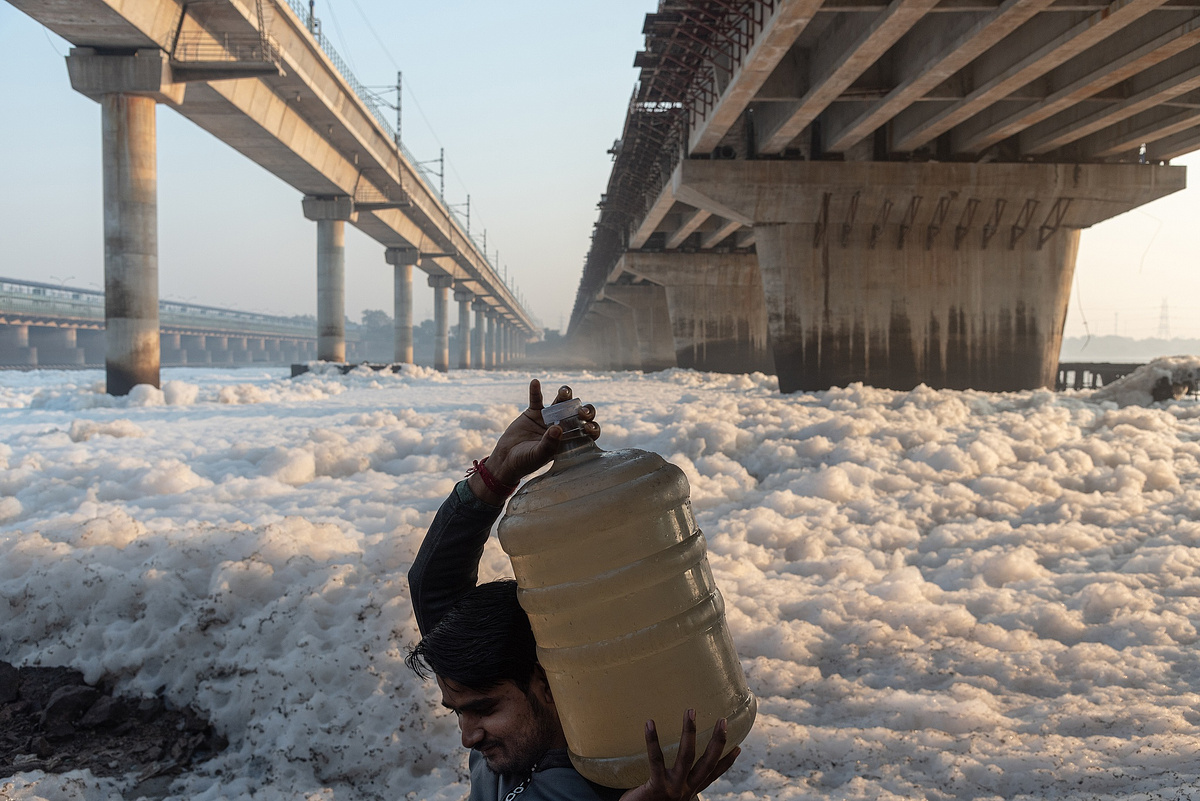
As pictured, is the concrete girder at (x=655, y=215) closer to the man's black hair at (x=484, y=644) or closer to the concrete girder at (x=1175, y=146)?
the concrete girder at (x=1175, y=146)

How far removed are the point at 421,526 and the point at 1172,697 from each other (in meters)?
4.69

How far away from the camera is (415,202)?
42.0m

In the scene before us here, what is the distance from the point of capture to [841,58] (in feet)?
42.2

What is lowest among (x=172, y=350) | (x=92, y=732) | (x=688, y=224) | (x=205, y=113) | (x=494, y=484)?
(x=92, y=732)

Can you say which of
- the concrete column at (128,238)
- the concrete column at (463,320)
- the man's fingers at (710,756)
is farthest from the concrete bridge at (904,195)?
the concrete column at (463,320)

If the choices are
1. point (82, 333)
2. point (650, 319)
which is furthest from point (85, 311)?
point (650, 319)

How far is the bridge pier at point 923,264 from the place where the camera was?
19.0m

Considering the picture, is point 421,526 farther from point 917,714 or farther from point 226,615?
point 917,714

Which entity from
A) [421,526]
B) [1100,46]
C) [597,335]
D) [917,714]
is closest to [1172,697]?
[917,714]

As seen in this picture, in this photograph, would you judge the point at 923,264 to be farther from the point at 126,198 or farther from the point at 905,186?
the point at 126,198

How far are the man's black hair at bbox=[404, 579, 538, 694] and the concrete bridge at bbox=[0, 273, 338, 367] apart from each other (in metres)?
39.7

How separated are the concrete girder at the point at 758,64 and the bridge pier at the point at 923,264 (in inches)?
67.3

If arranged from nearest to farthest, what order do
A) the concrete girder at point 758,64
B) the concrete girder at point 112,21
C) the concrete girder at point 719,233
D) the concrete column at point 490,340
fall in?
1. the concrete girder at point 758,64
2. the concrete girder at point 112,21
3. the concrete girder at point 719,233
4. the concrete column at point 490,340

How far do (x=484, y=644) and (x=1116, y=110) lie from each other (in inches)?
708
